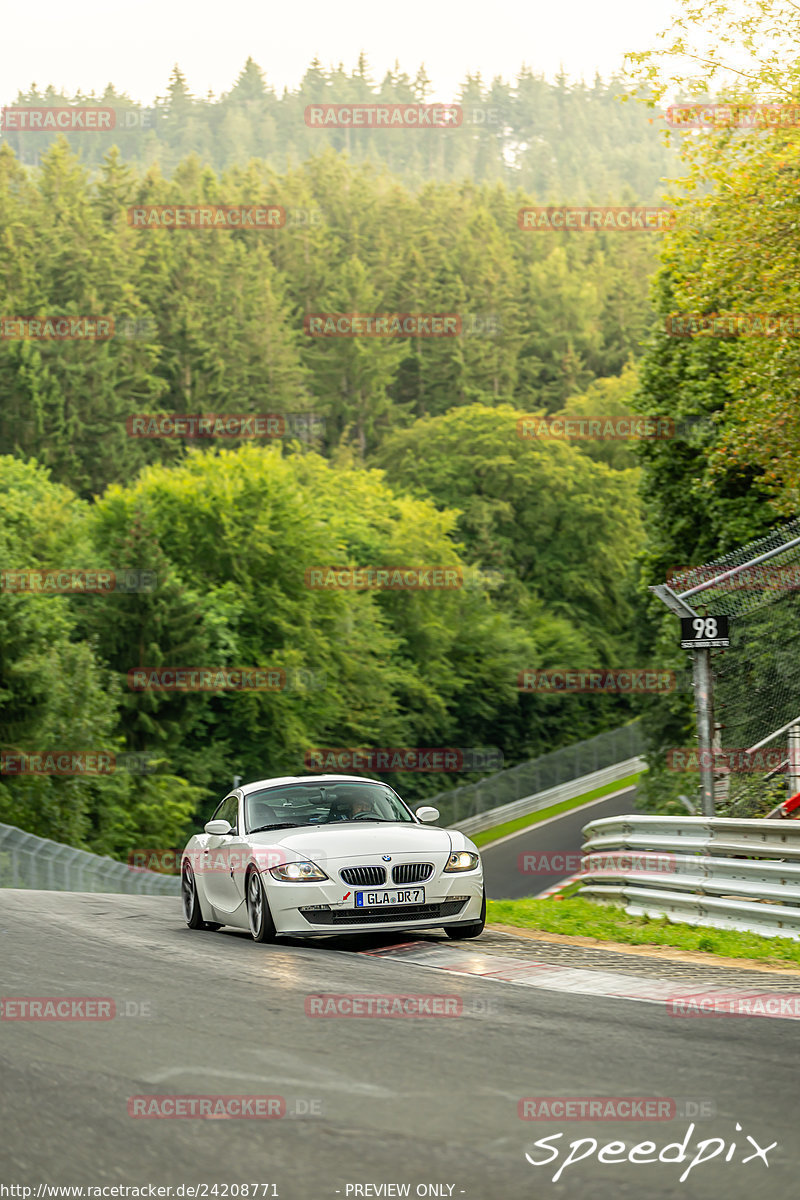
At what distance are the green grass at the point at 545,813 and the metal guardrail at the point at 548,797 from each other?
0.25 meters

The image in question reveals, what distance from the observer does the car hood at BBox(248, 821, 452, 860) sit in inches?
456

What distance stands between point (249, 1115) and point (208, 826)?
7004mm

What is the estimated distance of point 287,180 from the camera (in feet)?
437

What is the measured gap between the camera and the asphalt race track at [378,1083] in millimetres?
5078

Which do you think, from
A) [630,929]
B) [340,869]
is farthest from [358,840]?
[630,929]

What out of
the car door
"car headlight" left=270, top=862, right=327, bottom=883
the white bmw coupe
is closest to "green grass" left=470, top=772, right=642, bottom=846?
the car door

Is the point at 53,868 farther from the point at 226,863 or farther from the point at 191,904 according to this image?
the point at 226,863

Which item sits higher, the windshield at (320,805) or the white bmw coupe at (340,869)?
the windshield at (320,805)

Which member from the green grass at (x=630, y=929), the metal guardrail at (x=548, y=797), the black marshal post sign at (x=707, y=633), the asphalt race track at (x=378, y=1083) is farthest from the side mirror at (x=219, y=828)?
the metal guardrail at (x=548, y=797)

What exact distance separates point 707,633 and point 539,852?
39982 millimetres

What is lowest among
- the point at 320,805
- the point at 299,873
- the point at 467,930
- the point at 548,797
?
the point at 548,797

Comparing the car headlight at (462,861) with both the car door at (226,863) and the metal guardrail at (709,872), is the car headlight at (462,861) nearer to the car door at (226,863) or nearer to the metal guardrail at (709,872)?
the car door at (226,863)

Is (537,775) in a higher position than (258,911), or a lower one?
lower

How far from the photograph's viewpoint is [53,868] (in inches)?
1180
